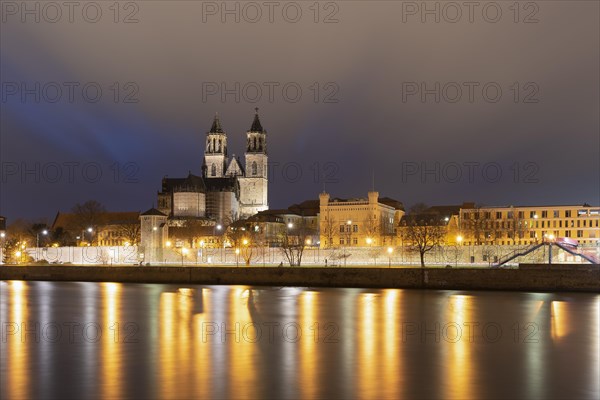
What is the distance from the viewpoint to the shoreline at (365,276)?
40.3 metres

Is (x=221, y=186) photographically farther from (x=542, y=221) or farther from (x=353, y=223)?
(x=542, y=221)

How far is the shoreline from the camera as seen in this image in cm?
4031

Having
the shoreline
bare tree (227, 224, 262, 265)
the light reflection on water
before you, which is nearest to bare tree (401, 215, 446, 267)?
the shoreline

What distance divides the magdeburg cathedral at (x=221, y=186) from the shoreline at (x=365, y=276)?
52518 millimetres

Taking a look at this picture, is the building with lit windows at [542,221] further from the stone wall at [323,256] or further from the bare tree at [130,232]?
the bare tree at [130,232]

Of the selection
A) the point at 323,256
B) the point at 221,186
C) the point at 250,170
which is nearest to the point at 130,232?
the point at 221,186

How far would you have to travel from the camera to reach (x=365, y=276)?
44750 millimetres

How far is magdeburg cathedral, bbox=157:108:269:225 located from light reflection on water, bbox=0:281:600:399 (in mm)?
72917

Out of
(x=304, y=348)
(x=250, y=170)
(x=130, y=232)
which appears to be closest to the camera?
(x=304, y=348)

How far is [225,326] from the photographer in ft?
85.9

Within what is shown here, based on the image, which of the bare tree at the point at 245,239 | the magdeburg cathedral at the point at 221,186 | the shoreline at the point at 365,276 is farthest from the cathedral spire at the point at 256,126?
the shoreline at the point at 365,276

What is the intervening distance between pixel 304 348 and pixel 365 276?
971 inches

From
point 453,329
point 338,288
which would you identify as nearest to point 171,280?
point 338,288

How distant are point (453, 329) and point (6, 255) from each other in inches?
2391
